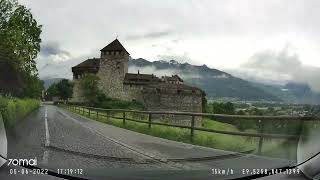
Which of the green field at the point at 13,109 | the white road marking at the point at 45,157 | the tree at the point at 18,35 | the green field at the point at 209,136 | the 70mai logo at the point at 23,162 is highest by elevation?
the tree at the point at 18,35

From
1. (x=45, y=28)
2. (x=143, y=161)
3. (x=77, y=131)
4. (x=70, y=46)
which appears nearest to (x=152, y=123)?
(x=143, y=161)

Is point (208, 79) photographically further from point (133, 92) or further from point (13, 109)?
point (13, 109)

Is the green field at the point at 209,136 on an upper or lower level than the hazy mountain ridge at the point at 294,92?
lower

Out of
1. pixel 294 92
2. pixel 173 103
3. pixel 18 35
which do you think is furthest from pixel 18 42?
pixel 294 92

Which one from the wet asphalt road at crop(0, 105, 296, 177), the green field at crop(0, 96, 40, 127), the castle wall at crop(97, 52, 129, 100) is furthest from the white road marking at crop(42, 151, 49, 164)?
the castle wall at crop(97, 52, 129, 100)

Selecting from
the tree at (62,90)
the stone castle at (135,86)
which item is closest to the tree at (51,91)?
the tree at (62,90)

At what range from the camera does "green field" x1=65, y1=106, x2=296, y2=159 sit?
6.29ft

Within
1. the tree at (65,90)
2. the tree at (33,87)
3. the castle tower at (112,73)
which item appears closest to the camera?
the tree at (33,87)

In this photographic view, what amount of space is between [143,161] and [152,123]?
0.65 ft

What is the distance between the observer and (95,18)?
70.0 inches

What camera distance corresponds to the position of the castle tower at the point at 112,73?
1938 millimetres

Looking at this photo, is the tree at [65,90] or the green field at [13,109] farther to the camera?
the tree at [65,90]

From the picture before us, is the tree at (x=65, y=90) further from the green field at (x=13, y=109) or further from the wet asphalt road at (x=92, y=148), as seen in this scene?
the green field at (x=13, y=109)

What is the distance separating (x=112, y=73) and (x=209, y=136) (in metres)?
0.57
